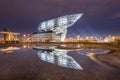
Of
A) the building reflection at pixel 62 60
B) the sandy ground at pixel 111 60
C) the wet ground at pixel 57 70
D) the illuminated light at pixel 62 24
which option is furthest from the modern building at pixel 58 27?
the wet ground at pixel 57 70

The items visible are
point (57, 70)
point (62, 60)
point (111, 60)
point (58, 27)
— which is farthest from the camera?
point (58, 27)

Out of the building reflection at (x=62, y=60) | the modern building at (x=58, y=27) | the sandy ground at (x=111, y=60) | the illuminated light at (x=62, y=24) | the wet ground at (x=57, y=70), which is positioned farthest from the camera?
the modern building at (x=58, y=27)

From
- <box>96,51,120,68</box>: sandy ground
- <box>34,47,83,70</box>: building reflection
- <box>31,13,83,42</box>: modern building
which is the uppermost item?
<box>31,13,83,42</box>: modern building

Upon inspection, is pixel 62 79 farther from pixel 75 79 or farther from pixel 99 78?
pixel 99 78

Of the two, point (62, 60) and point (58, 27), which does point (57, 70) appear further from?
point (58, 27)

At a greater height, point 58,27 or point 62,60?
point 58,27

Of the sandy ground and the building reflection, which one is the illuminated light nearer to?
the sandy ground

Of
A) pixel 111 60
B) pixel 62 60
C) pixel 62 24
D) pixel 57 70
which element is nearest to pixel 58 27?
pixel 62 24

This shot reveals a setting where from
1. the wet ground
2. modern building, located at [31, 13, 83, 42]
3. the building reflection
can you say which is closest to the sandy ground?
the wet ground

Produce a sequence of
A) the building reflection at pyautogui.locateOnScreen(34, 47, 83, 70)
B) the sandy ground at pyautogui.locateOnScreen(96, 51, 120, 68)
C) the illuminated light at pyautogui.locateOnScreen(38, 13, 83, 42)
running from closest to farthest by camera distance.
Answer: the building reflection at pyautogui.locateOnScreen(34, 47, 83, 70), the sandy ground at pyautogui.locateOnScreen(96, 51, 120, 68), the illuminated light at pyautogui.locateOnScreen(38, 13, 83, 42)

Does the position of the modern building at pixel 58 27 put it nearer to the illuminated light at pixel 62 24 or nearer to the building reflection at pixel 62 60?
the illuminated light at pixel 62 24

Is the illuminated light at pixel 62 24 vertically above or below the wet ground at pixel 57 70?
above

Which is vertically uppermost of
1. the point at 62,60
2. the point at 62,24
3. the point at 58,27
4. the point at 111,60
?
the point at 62,24

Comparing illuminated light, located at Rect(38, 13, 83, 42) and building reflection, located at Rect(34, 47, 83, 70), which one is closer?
building reflection, located at Rect(34, 47, 83, 70)
